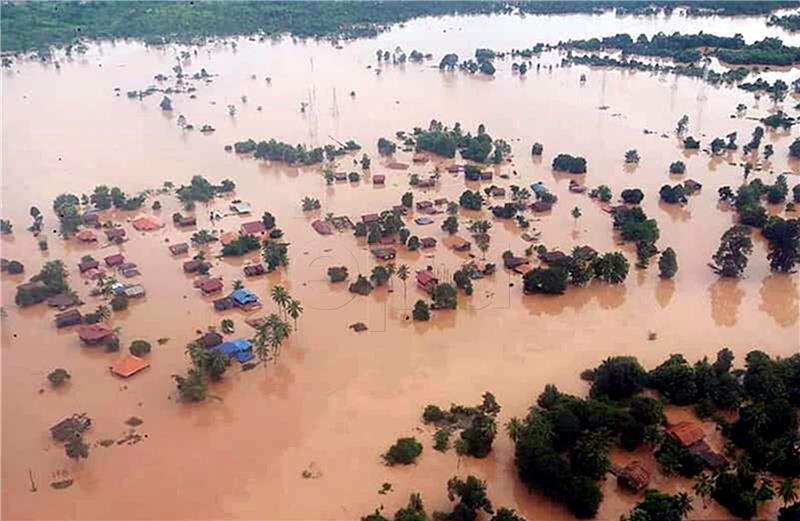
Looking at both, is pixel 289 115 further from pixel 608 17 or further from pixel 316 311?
pixel 608 17

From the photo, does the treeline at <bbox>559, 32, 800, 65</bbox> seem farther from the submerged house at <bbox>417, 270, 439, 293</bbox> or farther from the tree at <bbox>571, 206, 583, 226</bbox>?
the submerged house at <bbox>417, 270, 439, 293</bbox>

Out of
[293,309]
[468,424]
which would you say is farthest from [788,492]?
[293,309]

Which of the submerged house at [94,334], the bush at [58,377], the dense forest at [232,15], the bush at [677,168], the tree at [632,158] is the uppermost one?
the dense forest at [232,15]

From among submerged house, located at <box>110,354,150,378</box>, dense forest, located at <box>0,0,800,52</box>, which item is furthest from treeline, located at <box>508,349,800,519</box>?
dense forest, located at <box>0,0,800,52</box>

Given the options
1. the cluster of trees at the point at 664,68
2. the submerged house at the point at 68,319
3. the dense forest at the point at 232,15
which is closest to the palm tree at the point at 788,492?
the submerged house at the point at 68,319

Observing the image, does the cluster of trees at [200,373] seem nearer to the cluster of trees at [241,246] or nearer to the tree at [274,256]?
the tree at [274,256]

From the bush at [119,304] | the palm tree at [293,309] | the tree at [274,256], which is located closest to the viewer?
the palm tree at [293,309]

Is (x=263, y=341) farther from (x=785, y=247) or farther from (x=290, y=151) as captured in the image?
(x=785, y=247)
